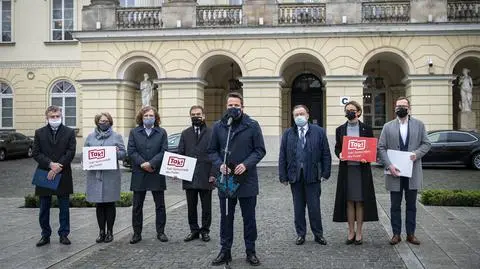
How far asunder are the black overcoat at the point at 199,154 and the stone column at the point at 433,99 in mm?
17556

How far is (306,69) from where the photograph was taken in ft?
96.8

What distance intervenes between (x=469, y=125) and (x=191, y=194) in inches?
770

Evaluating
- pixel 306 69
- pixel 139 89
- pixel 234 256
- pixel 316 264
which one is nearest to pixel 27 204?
pixel 234 256

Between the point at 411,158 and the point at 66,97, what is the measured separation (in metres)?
29.2

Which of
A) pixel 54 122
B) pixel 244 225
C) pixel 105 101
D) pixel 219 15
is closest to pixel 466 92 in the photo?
pixel 219 15

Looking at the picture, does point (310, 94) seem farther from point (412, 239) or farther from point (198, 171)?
point (412, 239)

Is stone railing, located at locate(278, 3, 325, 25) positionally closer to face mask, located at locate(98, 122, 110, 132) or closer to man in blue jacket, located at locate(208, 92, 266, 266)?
face mask, located at locate(98, 122, 110, 132)

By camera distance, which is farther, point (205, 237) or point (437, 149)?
point (437, 149)

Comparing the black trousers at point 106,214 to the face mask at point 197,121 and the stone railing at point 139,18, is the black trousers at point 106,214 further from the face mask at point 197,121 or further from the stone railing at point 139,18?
the stone railing at point 139,18

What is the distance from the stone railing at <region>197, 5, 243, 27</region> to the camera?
25.6m

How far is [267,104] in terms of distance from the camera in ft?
83.2

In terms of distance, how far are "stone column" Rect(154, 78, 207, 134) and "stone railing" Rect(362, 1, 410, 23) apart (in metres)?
8.28

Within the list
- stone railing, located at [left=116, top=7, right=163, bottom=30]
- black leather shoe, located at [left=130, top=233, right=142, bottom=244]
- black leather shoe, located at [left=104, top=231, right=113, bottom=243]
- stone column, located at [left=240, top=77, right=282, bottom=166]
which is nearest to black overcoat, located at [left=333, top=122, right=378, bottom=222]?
black leather shoe, located at [left=130, top=233, right=142, bottom=244]

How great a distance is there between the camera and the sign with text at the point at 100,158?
9.03m
